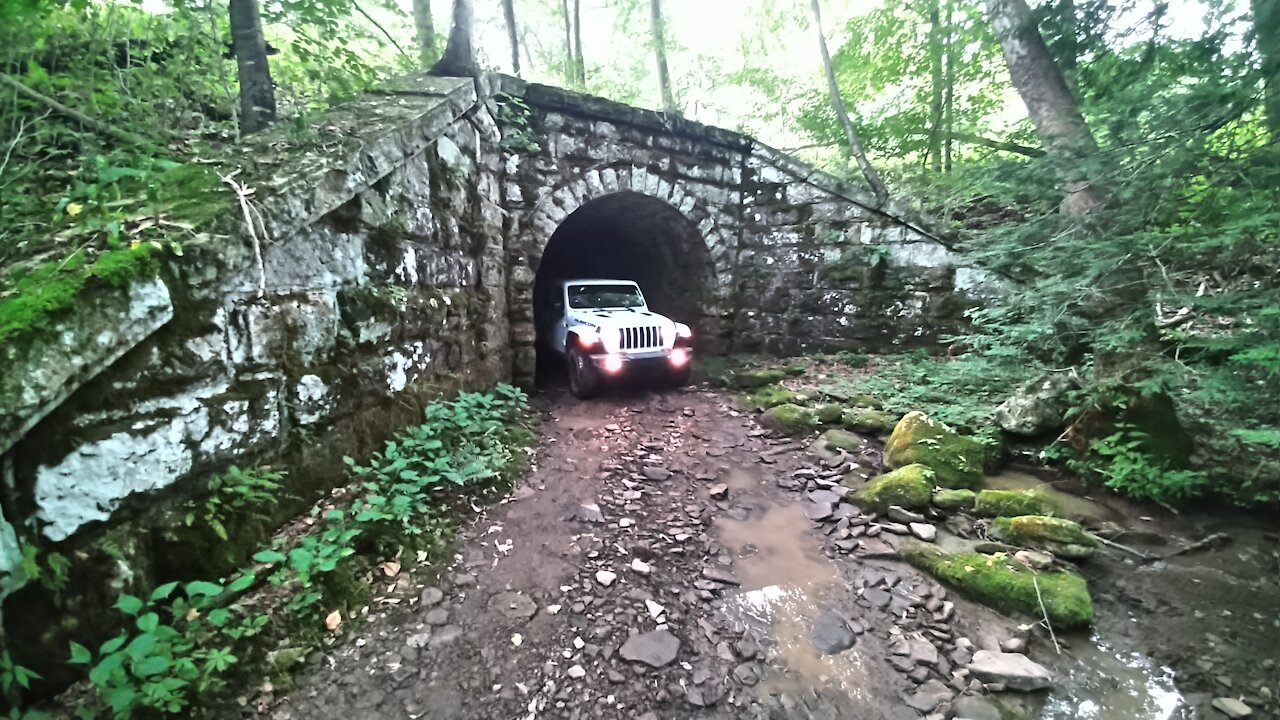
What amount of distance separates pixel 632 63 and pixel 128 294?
1494 cm

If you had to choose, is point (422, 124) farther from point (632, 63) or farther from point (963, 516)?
point (632, 63)

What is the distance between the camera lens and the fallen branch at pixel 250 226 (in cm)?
228

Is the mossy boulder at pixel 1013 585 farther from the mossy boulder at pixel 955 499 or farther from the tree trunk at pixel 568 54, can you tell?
the tree trunk at pixel 568 54

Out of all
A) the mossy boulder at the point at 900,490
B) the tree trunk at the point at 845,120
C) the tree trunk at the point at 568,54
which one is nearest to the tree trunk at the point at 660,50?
the tree trunk at the point at 568,54

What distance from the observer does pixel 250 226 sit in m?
2.27

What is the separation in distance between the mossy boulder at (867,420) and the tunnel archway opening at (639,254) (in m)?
3.31

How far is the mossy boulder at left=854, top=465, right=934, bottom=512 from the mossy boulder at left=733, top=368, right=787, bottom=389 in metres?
2.74

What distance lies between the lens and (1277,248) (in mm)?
2609

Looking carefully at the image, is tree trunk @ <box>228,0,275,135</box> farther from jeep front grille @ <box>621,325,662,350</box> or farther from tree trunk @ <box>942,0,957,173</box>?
tree trunk @ <box>942,0,957,173</box>

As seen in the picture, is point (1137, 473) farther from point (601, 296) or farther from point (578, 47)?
point (578, 47)

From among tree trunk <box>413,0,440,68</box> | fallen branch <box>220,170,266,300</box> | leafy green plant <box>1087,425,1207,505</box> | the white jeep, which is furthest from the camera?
the white jeep

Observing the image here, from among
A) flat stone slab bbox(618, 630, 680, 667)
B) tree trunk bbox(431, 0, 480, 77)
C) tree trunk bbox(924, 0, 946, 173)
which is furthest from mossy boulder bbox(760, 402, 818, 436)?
tree trunk bbox(924, 0, 946, 173)

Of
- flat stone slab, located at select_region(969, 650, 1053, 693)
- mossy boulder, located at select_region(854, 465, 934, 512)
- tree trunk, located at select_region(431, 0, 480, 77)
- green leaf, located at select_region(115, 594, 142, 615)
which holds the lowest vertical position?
flat stone slab, located at select_region(969, 650, 1053, 693)

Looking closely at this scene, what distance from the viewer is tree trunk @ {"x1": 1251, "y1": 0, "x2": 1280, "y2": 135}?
2.24m
